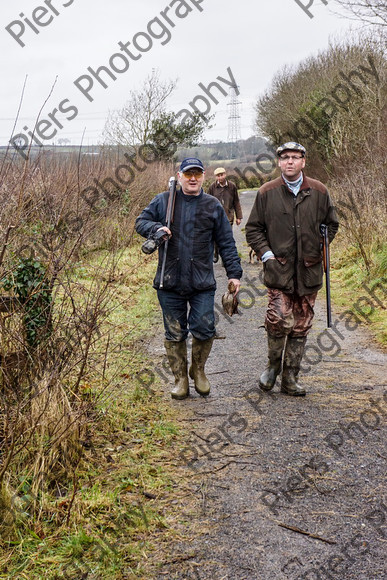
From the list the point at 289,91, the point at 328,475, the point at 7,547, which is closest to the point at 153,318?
the point at 328,475

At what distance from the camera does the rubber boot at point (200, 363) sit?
5480 mm

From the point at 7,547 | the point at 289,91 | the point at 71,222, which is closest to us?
the point at 7,547

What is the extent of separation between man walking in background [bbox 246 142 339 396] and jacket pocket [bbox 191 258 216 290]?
0.48 m

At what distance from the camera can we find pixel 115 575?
2.92 metres

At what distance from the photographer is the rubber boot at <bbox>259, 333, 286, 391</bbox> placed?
217 inches

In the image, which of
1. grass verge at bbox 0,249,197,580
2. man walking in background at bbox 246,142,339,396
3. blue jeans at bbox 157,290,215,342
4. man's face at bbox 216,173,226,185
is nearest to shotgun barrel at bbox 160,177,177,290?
blue jeans at bbox 157,290,215,342

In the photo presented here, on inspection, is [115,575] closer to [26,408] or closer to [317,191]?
[26,408]

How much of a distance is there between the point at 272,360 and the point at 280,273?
0.87 meters

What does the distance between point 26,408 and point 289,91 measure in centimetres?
3947

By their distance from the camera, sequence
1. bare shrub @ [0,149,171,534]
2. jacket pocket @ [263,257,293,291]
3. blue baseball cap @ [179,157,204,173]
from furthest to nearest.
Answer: jacket pocket @ [263,257,293,291] < blue baseball cap @ [179,157,204,173] < bare shrub @ [0,149,171,534]

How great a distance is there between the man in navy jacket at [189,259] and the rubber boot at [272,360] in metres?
0.51

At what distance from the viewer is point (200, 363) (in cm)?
554

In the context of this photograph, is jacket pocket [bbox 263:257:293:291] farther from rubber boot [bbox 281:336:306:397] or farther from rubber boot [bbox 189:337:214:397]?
rubber boot [bbox 189:337:214:397]

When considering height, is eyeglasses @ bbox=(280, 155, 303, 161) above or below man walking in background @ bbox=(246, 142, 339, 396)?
above
